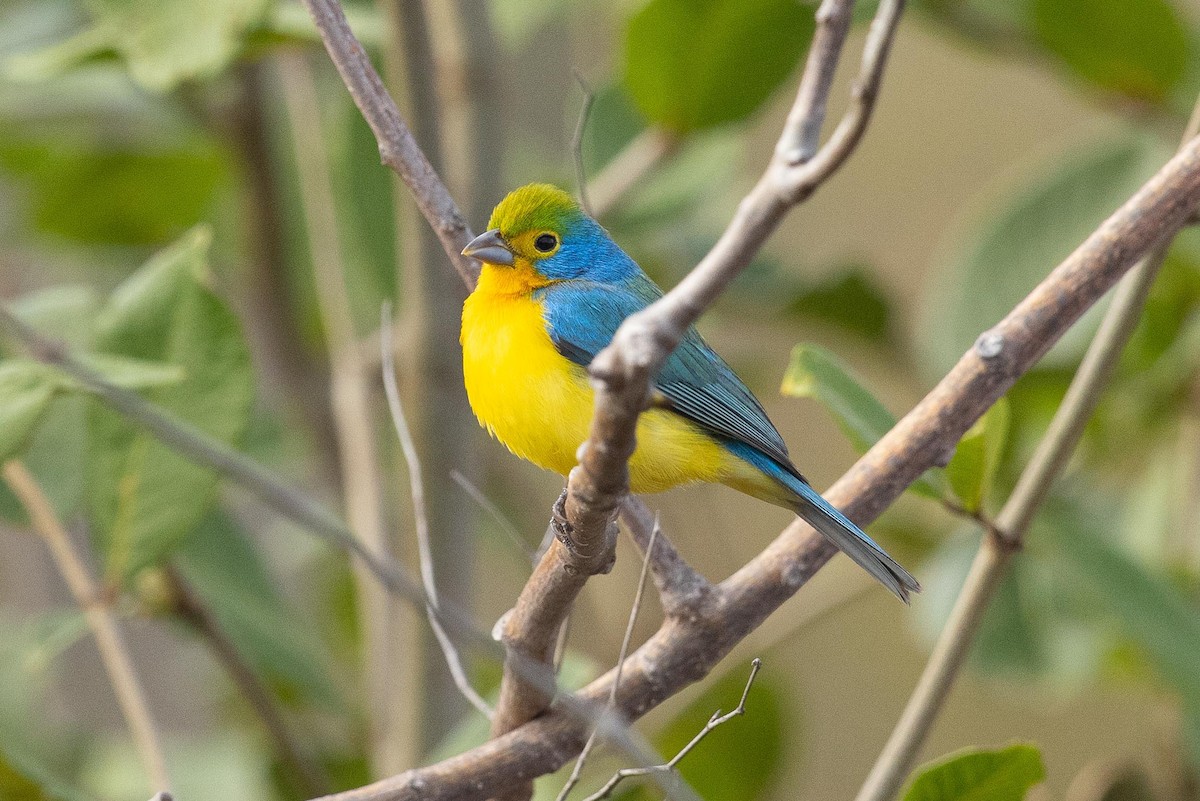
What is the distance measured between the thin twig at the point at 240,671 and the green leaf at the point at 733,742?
60 centimetres

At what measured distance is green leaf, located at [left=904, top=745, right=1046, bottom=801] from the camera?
122 centimetres

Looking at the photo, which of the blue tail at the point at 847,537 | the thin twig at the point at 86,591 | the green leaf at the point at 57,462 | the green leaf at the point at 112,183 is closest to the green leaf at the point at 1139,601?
the blue tail at the point at 847,537

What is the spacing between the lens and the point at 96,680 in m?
3.49

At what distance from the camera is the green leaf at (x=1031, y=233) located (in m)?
2.17

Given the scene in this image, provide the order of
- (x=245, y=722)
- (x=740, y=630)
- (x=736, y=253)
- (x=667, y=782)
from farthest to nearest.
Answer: (x=245, y=722) → (x=740, y=630) → (x=667, y=782) → (x=736, y=253)

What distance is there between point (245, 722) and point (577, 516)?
232 centimetres

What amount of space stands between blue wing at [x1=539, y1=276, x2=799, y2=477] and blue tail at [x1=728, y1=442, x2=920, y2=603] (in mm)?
85

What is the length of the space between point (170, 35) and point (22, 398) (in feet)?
2.04

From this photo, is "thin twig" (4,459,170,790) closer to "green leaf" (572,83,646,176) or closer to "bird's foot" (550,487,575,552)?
"bird's foot" (550,487,575,552)

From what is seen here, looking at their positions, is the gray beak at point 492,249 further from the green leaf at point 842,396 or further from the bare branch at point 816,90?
the bare branch at point 816,90

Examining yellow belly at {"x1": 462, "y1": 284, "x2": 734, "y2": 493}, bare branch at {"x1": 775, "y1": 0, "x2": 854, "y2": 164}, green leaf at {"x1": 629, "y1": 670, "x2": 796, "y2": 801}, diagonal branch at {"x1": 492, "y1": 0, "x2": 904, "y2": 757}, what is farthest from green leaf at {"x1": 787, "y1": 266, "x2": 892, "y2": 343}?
bare branch at {"x1": 775, "y1": 0, "x2": 854, "y2": 164}

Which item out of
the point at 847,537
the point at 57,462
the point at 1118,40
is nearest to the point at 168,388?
the point at 57,462

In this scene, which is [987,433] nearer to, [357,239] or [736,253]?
[736,253]

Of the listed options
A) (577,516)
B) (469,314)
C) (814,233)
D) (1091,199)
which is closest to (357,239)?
(469,314)
